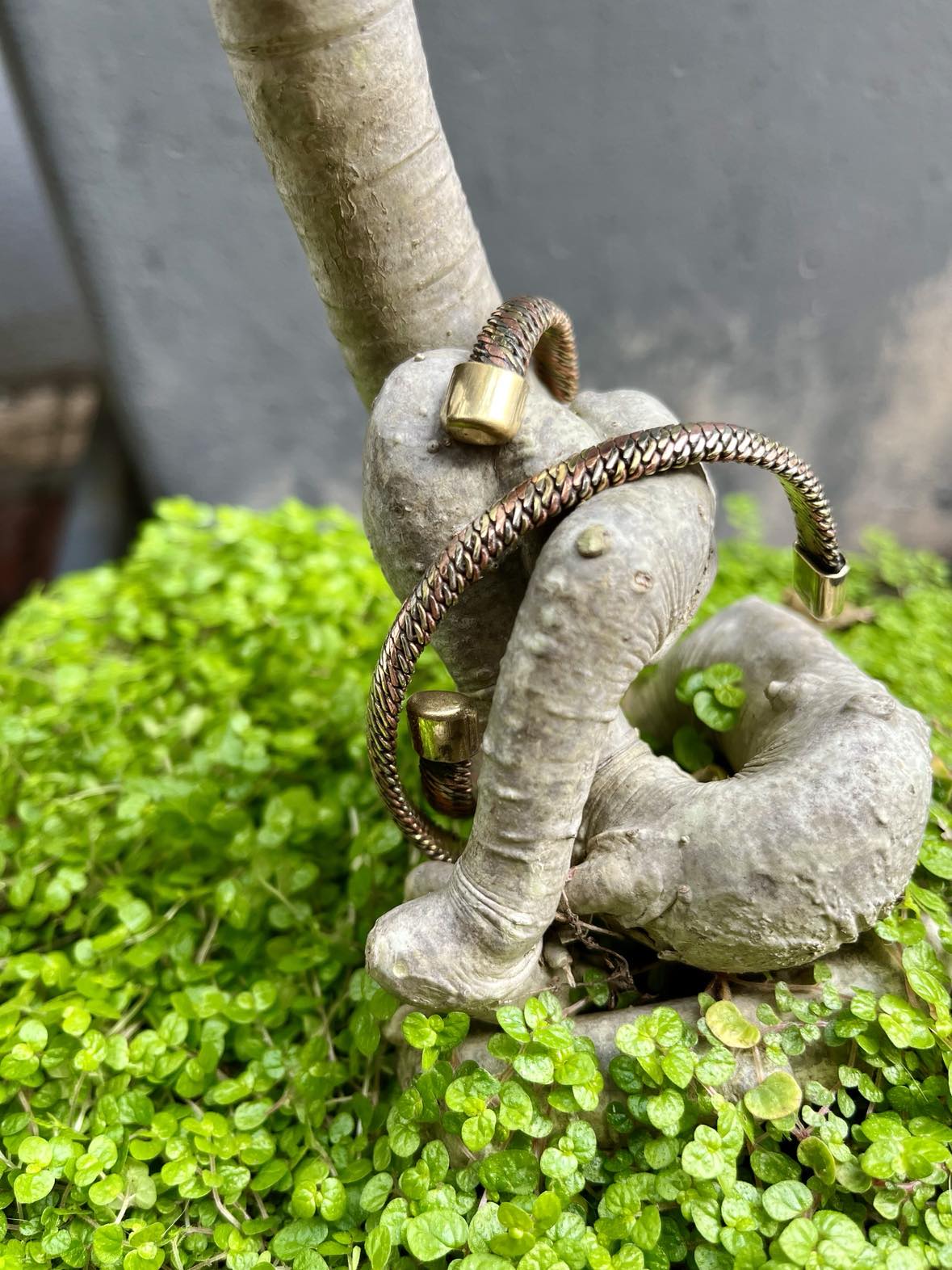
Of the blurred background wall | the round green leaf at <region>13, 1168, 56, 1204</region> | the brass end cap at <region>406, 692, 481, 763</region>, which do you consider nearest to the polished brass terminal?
the brass end cap at <region>406, 692, 481, 763</region>

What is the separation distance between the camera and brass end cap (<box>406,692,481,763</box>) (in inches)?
29.4

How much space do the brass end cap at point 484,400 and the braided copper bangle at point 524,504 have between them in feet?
0.09

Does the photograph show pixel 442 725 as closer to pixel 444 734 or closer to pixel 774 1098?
pixel 444 734

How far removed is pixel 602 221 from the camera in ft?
5.55

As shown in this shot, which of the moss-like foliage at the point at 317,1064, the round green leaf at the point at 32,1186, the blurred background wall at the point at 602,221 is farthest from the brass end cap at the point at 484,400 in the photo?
the blurred background wall at the point at 602,221

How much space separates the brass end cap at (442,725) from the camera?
29.4 inches

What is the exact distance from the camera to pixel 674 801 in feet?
2.49

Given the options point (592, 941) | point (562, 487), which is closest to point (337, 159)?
point (562, 487)

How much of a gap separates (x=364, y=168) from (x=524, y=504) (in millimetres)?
309

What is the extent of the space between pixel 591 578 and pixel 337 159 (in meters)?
0.39

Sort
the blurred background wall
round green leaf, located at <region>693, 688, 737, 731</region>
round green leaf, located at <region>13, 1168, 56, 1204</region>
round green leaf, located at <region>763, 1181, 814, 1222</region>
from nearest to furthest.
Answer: round green leaf, located at <region>763, 1181, 814, 1222</region>
round green leaf, located at <region>13, 1168, 56, 1204</region>
round green leaf, located at <region>693, 688, 737, 731</region>
the blurred background wall

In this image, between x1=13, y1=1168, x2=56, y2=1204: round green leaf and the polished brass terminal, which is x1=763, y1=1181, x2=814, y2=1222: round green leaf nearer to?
the polished brass terminal

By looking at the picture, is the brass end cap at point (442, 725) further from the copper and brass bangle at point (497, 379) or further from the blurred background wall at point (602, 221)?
the blurred background wall at point (602, 221)

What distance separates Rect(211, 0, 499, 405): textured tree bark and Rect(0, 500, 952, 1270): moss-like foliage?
1.74ft
